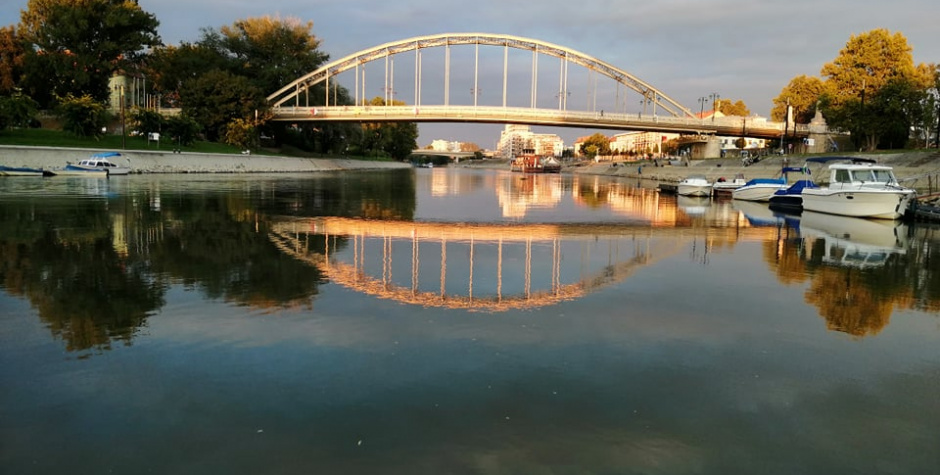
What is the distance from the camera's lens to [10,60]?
241 ft

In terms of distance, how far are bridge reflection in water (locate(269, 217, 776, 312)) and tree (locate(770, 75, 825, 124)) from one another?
250ft

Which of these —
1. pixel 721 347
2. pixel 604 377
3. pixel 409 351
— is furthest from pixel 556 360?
pixel 721 347

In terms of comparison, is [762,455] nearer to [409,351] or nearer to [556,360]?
[556,360]

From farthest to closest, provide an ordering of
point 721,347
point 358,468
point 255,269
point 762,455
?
point 255,269
point 721,347
point 762,455
point 358,468

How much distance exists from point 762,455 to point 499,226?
15.8 meters

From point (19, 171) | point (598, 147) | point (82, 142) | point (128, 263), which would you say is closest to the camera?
point (128, 263)

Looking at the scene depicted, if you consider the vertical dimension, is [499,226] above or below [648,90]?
below

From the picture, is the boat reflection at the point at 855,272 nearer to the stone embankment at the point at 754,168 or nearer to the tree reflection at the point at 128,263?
the tree reflection at the point at 128,263

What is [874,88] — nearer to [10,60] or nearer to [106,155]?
[106,155]

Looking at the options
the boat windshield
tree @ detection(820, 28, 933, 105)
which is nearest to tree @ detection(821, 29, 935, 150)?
tree @ detection(820, 28, 933, 105)

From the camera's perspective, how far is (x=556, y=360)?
6398mm

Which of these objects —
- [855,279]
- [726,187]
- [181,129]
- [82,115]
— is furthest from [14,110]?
[855,279]

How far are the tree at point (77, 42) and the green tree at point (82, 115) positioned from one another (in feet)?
42.1

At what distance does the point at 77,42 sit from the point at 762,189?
242 ft
